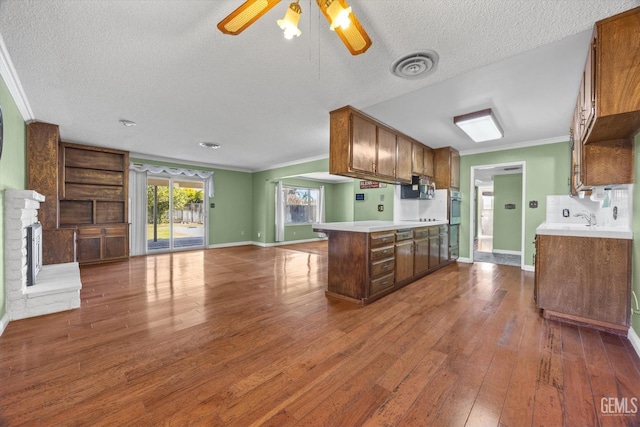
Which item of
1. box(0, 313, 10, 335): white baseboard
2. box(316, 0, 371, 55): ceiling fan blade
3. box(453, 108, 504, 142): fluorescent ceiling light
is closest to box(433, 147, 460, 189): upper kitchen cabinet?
box(453, 108, 504, 142): fluorescent ceiling light

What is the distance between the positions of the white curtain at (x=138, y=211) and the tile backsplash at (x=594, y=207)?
26.0 ft

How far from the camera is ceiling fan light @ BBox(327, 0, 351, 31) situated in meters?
1.22

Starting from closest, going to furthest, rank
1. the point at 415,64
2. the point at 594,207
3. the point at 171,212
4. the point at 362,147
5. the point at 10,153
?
the point at 415,64, the point at 10,153, the point at 362,147, the point at 594,207, the point at 171,212

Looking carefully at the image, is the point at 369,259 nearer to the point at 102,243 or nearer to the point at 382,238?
the point at 382,238

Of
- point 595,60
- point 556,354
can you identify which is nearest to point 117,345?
point 556,354

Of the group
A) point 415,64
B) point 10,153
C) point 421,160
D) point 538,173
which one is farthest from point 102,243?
point 538,173

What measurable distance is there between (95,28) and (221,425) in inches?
103

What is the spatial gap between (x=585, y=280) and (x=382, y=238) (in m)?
1.88

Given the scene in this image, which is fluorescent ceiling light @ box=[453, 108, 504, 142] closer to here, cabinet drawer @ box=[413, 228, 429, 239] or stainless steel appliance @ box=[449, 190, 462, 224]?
stainless steel appliance @ box=[449, 190, 462, 224]

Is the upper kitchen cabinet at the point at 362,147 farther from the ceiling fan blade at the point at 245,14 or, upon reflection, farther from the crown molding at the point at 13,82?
the crown molding at the point at 13,82

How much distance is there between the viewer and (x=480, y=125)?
3643 mm

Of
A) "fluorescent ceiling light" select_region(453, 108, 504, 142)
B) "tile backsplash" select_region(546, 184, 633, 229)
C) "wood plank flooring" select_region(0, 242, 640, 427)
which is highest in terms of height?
"fluorescent ceiling light" select_region(453, 108, 504, 142)

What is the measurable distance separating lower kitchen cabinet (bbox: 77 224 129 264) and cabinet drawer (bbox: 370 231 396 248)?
17.6ft

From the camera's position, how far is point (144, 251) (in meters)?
6.29
